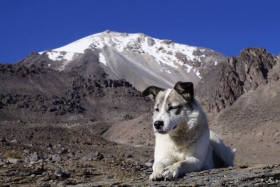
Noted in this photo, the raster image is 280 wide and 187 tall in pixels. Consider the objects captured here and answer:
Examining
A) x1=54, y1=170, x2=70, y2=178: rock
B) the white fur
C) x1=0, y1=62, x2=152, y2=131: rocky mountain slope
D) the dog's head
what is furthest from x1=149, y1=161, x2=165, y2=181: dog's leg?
x1=0, y1=62, x2=152, y2=131: rocky mountain slope

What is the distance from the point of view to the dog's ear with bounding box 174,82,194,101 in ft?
22.5

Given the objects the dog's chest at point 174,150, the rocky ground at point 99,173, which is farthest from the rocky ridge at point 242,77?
the dog's chest at point 174,150

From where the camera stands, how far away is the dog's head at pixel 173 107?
6.50m

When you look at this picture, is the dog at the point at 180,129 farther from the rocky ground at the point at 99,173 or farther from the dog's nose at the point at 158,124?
the rocky ground at the point at 99,173

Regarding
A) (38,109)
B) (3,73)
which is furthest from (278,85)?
(3,73)

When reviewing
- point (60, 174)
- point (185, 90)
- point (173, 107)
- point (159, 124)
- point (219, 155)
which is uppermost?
point (185, 90)

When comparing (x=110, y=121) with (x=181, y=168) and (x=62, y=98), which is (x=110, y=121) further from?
(x=181, y=168)

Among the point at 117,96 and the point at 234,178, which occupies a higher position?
the point at 117,96

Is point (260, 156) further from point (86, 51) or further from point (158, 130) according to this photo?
point (86, 51)

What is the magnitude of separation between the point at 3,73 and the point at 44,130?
69027mm

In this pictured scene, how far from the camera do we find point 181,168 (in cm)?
604

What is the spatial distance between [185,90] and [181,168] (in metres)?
1.51

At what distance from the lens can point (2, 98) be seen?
279 feet

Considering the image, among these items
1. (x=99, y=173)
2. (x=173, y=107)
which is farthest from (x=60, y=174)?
(x=173, y=107)
